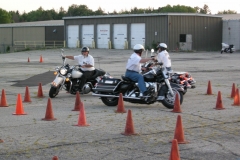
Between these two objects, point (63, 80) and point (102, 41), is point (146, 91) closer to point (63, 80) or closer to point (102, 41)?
point (63, 80)

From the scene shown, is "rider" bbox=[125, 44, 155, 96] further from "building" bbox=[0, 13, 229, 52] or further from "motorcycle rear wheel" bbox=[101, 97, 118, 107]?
"building" bbox=[0, 13, 229, 52]

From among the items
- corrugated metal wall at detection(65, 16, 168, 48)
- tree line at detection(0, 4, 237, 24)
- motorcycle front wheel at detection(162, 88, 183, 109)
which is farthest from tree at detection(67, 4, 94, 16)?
motorcycle front wheel at detection(162, 88, 183, 109)

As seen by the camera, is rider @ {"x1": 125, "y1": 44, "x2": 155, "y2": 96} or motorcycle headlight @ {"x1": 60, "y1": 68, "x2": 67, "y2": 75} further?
motorcycle headlight @ {"x1": 60, "y1": 68, "x2": 67, "y2": 75}

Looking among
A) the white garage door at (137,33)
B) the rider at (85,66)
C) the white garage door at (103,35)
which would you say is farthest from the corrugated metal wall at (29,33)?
the rider at (85,66)

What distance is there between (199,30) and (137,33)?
717 cm

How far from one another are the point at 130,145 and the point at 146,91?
491 cm

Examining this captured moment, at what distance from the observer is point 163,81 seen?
14.4 metres

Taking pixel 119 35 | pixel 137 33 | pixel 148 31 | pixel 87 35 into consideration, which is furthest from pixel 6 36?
pixel 148 31

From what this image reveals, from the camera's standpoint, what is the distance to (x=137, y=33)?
60.5 meters

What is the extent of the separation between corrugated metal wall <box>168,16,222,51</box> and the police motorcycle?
42.8 metres

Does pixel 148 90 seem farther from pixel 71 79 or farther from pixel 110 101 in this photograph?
pixel 71 79

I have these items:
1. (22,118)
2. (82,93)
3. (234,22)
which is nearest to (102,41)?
(234,22)

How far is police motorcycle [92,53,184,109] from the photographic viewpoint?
14.2m

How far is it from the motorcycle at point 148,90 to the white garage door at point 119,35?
4696 centimetres
